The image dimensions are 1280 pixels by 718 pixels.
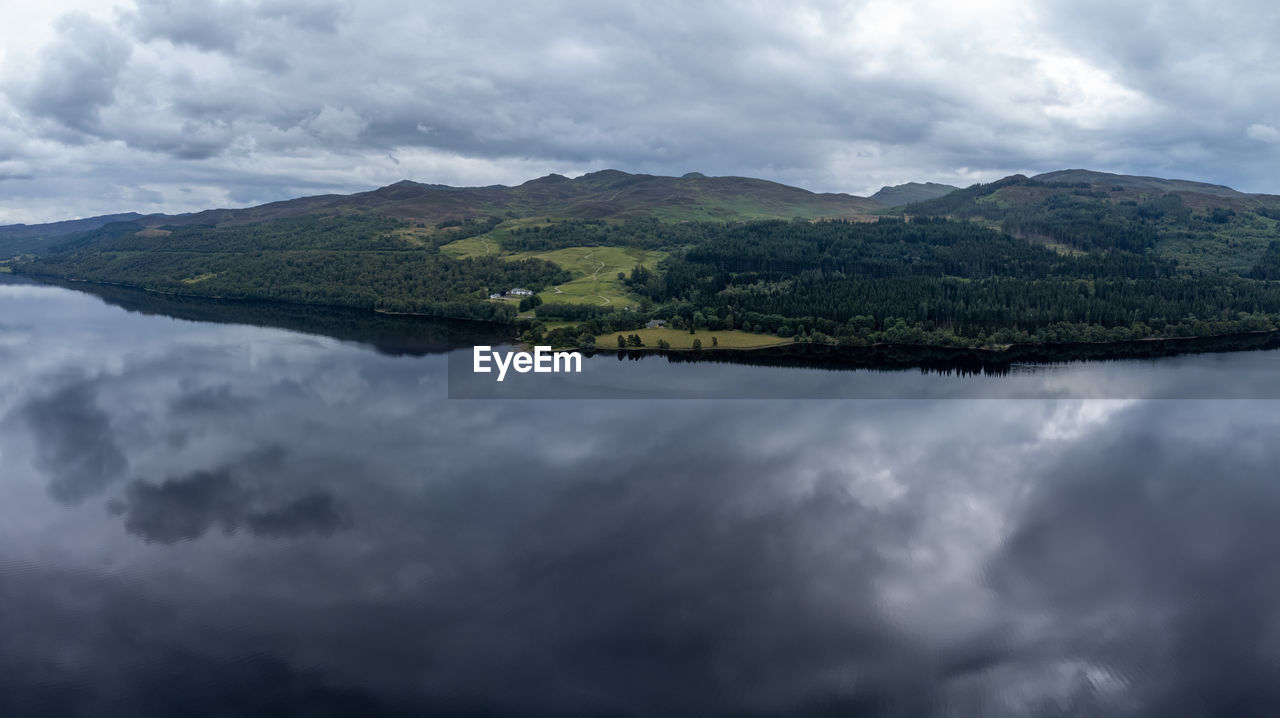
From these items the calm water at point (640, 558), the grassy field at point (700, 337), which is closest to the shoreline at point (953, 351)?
the grassy field at point (700, 337)

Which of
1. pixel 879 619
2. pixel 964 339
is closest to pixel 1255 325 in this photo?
pixel 964 339

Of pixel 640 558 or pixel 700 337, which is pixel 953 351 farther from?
pixel 640 558

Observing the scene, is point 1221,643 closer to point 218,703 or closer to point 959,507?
point 959,507

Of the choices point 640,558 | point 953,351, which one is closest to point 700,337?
point 953,351

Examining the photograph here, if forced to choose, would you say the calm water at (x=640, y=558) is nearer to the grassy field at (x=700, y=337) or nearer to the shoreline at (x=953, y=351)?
the shoreline at (x=953, y=351)

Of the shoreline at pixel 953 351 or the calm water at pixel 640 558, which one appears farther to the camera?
the shoreline at pixel 953 351
